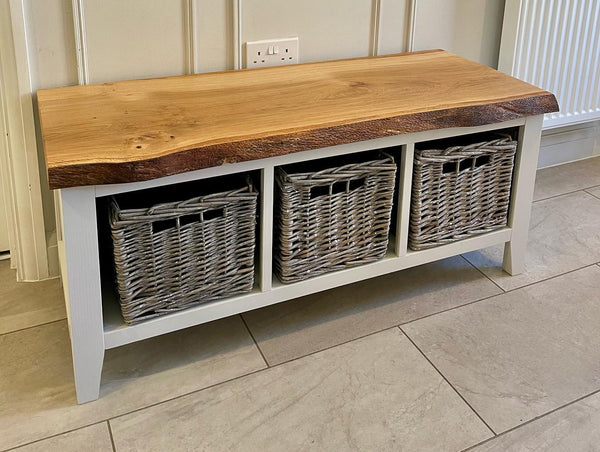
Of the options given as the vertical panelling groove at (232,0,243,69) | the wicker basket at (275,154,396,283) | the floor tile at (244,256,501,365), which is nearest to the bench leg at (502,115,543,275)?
the floor tile at (244,256,501,365)

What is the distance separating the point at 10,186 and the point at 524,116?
4.23 feet

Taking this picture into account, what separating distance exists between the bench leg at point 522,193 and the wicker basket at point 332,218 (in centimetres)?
39

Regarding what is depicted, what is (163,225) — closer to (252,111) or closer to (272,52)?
(252,111)

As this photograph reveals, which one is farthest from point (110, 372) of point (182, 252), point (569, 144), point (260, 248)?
point (569, 144)

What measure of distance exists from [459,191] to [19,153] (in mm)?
1095

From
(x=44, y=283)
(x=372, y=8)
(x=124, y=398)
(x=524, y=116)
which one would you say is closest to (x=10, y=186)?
(x=44, y=283)

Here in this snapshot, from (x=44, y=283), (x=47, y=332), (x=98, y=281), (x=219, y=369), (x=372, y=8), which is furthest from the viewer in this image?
(x=372, y=8)

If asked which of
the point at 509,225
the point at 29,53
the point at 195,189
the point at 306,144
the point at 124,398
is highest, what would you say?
the point at 29,53

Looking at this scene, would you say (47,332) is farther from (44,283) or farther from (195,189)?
(195,189)

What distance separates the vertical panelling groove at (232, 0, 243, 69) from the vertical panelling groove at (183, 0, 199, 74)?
0.10m

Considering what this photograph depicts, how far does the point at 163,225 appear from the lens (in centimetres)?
168

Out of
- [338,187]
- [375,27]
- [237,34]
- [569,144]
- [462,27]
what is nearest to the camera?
[338,187]

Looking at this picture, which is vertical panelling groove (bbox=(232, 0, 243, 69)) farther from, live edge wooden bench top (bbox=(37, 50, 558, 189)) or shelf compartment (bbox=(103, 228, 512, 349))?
shelf compartment (bbox=(103, 228, 512, 349))

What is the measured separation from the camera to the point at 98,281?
1474mm
